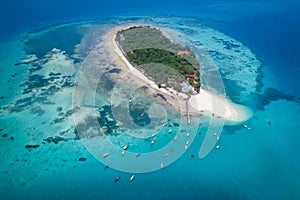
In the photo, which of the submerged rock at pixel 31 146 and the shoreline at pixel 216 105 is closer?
the submerged rock at pixel 31 146

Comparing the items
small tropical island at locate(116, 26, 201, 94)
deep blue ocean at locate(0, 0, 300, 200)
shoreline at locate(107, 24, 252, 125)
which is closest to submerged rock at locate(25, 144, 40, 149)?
deep blue ocean at locate(0, 0, 300, 200)

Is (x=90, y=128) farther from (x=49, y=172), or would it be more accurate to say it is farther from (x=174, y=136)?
(x=174, y=136)

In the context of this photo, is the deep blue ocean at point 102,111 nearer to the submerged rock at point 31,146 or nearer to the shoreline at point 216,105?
the submerged rock at point 31,146

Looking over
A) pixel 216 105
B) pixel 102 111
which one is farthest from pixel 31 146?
pixel 216 105

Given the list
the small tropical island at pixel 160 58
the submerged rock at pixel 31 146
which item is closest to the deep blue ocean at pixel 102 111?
the submerged rock at pixel 31 146

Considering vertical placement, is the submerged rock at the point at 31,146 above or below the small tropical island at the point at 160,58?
below

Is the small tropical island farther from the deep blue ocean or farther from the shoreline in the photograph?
the deep blue ocean

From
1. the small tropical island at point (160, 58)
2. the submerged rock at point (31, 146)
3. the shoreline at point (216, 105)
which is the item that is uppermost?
the small tropical island at point (160, 58)

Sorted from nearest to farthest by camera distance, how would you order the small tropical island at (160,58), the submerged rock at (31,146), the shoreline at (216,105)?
the submerged rock at (31,146) < the shoreline at (216,105) < the small tropical island at (160,58)

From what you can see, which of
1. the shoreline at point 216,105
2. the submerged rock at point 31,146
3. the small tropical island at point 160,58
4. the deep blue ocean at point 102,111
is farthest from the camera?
the small tropical island at point 160,58
